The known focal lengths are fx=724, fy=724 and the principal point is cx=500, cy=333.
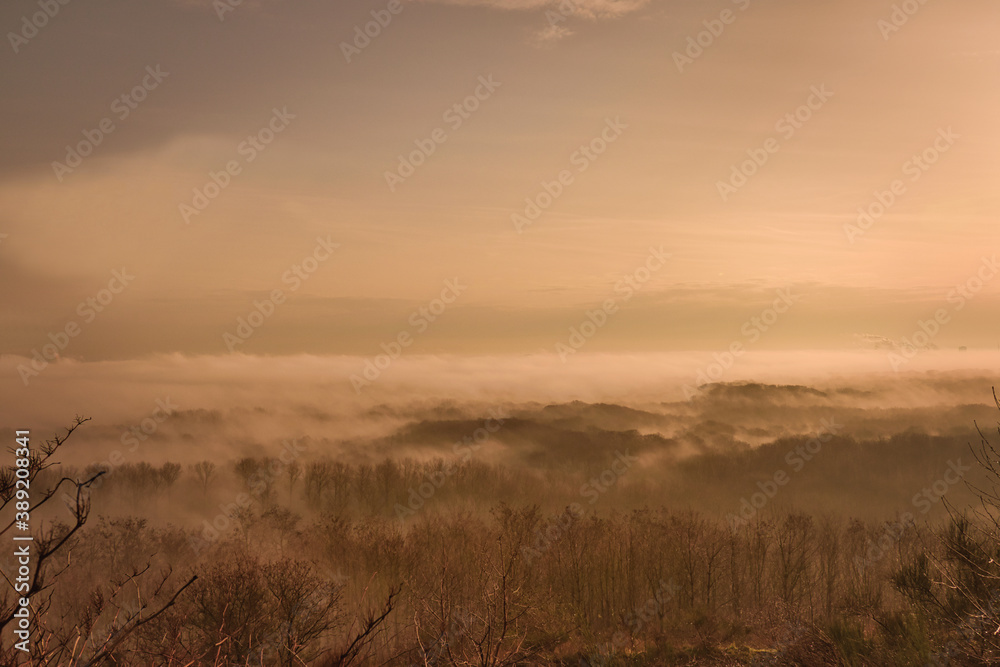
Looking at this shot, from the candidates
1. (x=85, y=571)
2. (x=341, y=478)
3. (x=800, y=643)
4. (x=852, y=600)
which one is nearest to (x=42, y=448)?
(x=800, y=643)

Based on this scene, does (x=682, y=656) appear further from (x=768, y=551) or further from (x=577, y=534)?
(x=768, y=551)

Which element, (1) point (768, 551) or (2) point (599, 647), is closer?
(2) point (599, 647)

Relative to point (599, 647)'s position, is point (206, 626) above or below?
above

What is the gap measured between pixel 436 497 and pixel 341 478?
48.7ft

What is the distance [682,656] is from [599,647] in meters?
3.68

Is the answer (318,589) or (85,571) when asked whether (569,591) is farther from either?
(85,571)

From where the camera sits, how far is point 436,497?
112m

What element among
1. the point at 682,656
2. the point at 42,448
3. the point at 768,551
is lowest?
the point at 768,551

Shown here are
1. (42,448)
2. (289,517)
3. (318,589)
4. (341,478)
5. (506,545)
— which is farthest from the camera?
(341,478)

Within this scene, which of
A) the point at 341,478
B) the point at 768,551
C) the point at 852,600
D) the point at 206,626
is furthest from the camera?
the point at 341,478

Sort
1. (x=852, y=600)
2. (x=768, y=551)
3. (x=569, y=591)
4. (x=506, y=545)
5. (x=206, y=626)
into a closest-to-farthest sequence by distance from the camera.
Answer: (x=206, y=626) < (x=852, y=600) < (x=569, y=591) < (x=506, y=545) < (x=768, y=551)

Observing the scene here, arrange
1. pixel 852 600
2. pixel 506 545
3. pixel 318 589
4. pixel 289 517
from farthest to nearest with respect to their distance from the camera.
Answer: pixel 289 517, pixel 506 545, pixel 852 600, pixel 318 589

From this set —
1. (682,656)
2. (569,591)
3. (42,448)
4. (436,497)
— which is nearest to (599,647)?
(682,656)

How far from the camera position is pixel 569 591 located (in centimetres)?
5919
